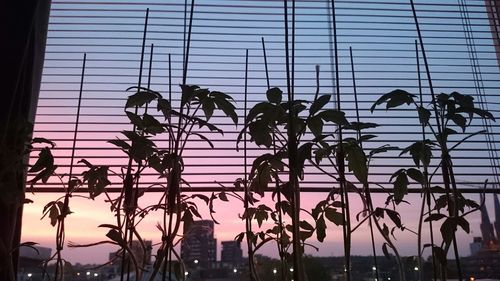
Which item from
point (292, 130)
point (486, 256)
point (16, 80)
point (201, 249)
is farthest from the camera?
point (486, 256)

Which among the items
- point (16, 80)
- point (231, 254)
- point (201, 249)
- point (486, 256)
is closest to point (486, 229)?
point (486, 256)

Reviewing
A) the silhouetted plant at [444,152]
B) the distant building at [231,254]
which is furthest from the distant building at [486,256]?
the distant building at [231,254]

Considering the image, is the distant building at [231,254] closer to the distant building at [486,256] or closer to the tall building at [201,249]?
the tall building at [201,249]


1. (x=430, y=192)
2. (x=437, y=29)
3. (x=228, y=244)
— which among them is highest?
(x=437, y=29)

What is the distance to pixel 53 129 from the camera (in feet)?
6.50

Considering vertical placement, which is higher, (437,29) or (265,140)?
(437,29)

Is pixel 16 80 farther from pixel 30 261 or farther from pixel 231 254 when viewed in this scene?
pixel 231 254

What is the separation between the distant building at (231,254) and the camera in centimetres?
157

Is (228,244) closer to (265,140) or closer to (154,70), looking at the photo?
(265,140)

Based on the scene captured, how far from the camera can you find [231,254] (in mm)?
1604

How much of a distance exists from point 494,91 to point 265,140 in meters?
1.83

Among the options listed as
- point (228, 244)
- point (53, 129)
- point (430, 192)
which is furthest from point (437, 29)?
point (53, 129)

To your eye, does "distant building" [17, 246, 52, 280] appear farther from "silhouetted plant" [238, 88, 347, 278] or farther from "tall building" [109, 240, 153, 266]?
"silhouetted plant" [238, 88, 347, 278]

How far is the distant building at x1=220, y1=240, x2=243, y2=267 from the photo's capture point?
1.57 metres
